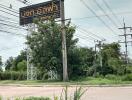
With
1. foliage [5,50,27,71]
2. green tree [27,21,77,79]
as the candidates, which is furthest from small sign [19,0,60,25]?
foliage [5,50,27,71]

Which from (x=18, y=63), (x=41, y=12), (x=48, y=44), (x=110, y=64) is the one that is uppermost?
(x=41, y=12)

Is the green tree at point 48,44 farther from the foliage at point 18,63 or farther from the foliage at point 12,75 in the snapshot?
the foliage at point 18,63

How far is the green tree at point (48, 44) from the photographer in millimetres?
45388

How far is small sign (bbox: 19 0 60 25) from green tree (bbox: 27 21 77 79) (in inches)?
119

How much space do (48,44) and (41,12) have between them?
8.87m

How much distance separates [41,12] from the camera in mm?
52875

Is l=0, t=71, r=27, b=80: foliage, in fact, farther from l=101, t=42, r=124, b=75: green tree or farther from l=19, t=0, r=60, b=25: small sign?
l=101, t=42, r=124, b=75: green tree

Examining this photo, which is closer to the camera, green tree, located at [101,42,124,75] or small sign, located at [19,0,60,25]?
small sign, located at [19,0,60,25]

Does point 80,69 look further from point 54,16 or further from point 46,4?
point 46,4

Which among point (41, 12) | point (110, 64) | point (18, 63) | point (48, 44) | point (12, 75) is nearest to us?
point (48, 44)

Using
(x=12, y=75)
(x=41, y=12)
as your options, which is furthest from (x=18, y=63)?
(x=41, y=12)

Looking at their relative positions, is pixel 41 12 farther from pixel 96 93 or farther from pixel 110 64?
pixel 96 93

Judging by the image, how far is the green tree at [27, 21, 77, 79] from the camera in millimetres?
45388

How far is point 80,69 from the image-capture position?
48.2m
